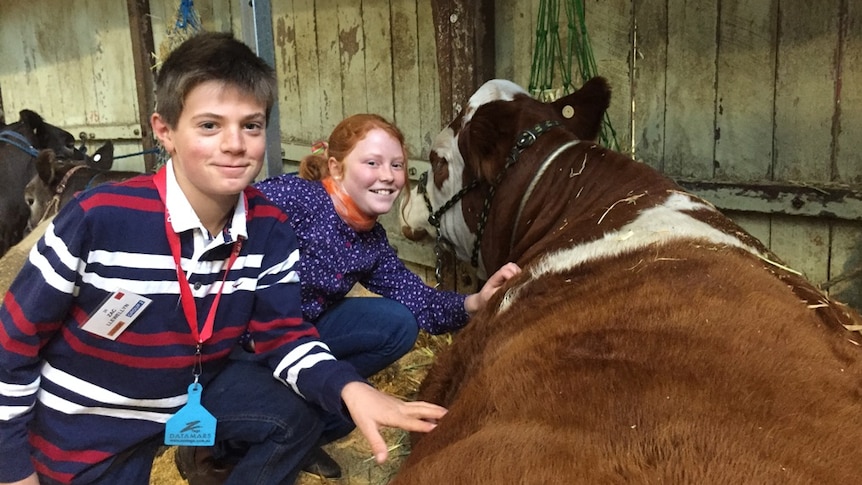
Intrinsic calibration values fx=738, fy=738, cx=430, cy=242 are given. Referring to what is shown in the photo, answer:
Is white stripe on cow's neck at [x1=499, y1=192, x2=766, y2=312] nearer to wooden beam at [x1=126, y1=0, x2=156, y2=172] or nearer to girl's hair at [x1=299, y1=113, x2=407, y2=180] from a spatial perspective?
girl's hair at [x1=299, y1=113, x2=407, y2=180]

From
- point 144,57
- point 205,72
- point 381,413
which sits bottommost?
point 381,413

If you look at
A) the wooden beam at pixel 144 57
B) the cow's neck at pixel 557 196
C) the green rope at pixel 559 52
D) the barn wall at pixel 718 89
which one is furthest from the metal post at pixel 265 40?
the wooden beam at pixel 144 57

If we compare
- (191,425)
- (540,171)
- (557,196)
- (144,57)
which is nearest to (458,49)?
(540,171)

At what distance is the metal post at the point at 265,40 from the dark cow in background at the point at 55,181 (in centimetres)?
201

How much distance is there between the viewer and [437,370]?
80.6 inches

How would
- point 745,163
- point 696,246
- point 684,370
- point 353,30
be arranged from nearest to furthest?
point 684,370, point 696,246, point 745,163, point 353,30

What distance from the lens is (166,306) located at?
65.3 inches

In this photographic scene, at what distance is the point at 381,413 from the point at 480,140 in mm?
1471

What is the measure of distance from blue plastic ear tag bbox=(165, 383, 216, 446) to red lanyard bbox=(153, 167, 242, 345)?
0.48ft

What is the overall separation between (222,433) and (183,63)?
96 centimetres

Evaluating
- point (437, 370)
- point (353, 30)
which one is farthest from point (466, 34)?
point (437, 370)

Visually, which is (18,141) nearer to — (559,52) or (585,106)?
(559,52)

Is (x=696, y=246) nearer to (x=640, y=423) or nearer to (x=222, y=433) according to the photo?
(x=640, y=423)

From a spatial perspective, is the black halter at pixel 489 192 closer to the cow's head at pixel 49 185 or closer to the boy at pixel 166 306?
the boy at pixel 166 306
